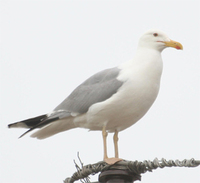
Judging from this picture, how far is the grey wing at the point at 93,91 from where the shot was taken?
7.00 metres

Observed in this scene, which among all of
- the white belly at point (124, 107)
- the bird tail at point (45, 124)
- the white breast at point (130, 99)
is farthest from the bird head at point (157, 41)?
the bird tail at point (45, 124)

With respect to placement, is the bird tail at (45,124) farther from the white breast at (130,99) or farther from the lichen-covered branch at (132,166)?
the lichen-covered branch at (132,166)

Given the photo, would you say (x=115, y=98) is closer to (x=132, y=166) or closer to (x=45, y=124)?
(x=45, y=124)

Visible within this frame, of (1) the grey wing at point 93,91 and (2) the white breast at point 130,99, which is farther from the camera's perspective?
(1) the grey wing at point 93,91

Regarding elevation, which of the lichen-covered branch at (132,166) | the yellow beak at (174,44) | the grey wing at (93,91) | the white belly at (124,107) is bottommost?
the lichen-covered branch at (132,166)

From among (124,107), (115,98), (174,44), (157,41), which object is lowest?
(124,107)

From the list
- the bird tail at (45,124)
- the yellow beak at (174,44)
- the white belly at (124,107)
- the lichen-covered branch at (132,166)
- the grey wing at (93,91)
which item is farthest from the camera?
the bird tail at (45,124)

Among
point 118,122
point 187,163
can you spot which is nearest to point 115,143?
point 118,122

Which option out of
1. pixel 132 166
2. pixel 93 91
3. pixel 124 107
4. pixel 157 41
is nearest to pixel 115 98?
pixel 124 107

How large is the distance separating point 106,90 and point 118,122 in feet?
1.73

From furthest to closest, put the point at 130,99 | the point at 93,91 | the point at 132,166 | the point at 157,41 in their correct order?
the point at 157,41
the point at 93,91
the point at 130,99
the point at 132,166

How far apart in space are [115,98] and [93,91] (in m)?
0.58

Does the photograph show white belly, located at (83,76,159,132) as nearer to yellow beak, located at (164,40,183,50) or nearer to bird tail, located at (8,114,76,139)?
bird tail, located at (8,114,76,139)

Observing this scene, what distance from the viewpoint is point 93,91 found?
23.7ft
